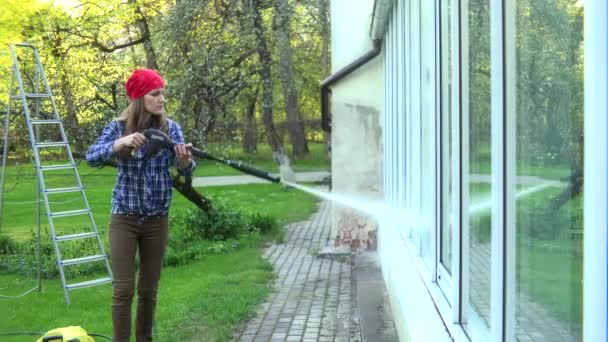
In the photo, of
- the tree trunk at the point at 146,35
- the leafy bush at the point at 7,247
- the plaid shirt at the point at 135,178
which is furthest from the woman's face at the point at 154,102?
the leafy bush at the point at 7,247

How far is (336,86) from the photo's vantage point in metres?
9.38

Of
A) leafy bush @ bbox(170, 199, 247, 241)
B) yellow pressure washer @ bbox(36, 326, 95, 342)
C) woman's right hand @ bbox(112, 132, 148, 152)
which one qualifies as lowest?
leafy bush @ bbox(170, 199, 247, 241)

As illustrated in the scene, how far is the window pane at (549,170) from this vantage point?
144 centimetres

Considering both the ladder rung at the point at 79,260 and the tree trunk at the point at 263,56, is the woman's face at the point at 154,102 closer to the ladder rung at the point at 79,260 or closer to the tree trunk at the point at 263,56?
the ladder rung at the point at 79,260

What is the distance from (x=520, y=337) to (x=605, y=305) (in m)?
0.78

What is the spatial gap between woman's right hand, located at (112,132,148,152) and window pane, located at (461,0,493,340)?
2.25m

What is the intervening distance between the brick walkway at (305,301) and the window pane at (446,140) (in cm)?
255

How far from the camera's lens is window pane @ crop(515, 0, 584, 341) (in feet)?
4.72

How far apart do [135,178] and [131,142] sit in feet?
1.02

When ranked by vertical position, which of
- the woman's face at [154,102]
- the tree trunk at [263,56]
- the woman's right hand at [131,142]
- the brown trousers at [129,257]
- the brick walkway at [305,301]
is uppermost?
the tree trunk at [263,56]

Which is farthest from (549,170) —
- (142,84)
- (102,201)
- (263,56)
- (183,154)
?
(102,201)

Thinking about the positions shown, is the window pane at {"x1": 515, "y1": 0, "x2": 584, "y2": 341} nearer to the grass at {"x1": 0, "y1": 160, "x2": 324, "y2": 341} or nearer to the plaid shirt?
the plaid shirt

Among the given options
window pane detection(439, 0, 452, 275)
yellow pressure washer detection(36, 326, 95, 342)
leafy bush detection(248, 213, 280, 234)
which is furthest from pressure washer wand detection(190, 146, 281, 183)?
Answer: leafy bush detection(248, 213, 280, 234)

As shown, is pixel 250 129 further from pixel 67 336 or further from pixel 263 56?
pixel 67 336
